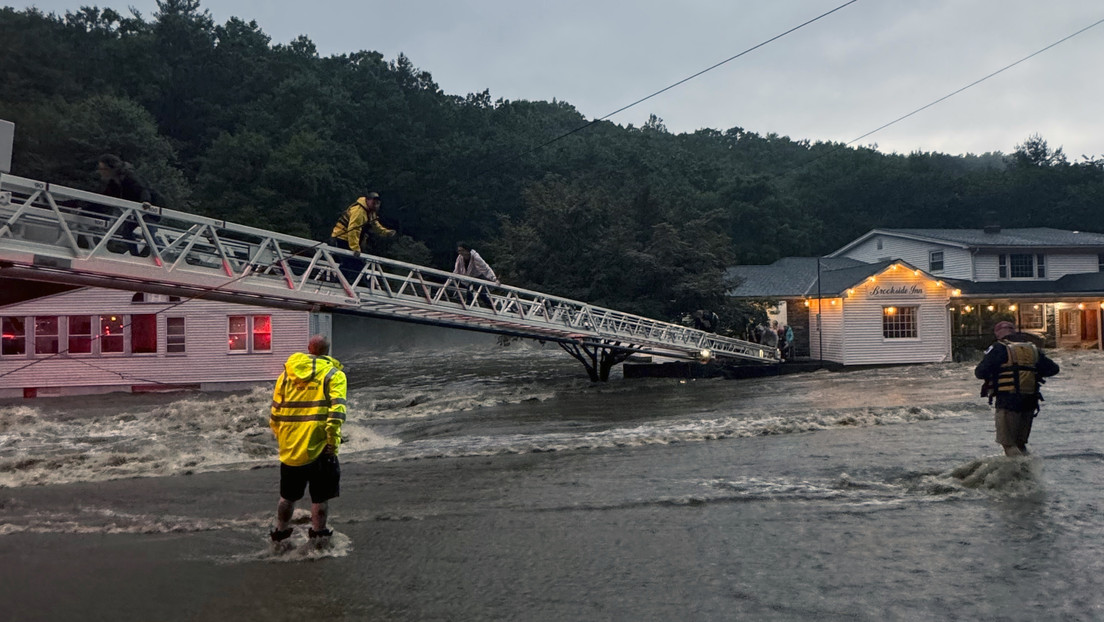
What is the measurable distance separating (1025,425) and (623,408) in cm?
1061

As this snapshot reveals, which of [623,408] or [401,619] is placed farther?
[623,408]

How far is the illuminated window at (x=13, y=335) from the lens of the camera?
26891mm

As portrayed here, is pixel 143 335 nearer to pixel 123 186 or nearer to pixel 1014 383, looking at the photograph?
pixel 123 186

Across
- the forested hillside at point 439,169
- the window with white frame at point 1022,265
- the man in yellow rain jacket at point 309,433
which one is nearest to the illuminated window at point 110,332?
the forested hillside at point 439,169

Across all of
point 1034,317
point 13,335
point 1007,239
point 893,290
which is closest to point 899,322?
point 893,290

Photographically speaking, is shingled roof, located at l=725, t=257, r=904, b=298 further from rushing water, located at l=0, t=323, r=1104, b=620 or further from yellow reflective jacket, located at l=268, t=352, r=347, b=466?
yellow reflective jacket, located at l=268, t=352, r=347, b=466

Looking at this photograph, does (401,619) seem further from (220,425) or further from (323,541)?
(220,425)

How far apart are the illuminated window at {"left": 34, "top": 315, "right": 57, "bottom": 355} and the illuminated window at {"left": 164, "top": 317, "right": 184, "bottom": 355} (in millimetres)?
3409

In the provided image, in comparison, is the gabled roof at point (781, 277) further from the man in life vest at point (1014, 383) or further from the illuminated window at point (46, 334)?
the illuminated window at point (46, 334)

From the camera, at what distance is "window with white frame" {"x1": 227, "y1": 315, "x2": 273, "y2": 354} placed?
27750 mm

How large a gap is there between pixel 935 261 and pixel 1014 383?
31928mm

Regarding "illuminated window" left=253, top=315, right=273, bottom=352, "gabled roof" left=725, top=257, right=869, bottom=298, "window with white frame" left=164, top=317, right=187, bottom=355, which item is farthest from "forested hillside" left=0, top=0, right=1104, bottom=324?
"window with white frame" left=164, top=317, right=187, bottom=355

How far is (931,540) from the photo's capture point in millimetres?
7156

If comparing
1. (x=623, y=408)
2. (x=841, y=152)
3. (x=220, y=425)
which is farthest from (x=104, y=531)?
(x=841, y=152)
